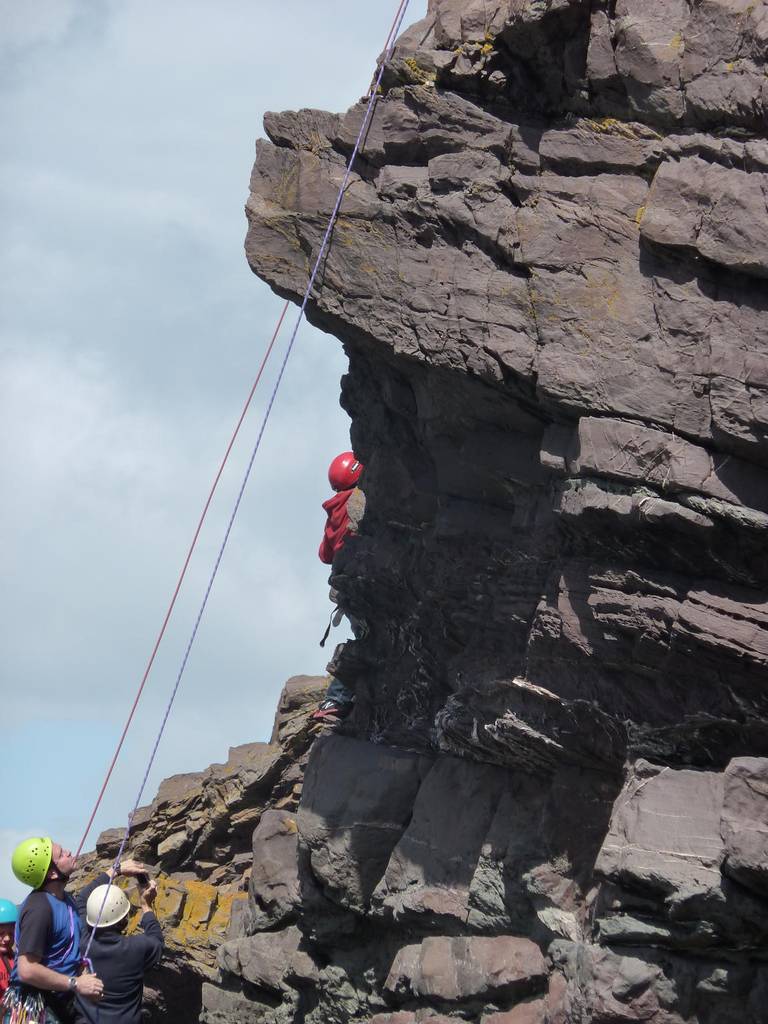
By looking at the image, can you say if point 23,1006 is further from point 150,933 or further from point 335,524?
point 335,524

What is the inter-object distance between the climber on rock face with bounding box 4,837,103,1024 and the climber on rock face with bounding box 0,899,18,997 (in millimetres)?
546

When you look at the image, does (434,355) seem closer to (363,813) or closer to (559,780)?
(559,780)

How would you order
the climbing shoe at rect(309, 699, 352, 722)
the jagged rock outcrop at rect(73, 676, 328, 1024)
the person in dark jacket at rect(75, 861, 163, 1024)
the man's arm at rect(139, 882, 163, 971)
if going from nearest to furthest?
the person in dark jacket at rect(75, 861, 163, 1024) → the man's arm at rect(139, 882, 163, 971) → the climbing shoe at rect(309, 699, 352, 722) → the jagged rock outcrop at rect(73, 676, 328, 1024)

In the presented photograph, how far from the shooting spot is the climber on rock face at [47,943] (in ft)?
39.5

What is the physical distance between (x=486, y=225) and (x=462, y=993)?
27.8ft

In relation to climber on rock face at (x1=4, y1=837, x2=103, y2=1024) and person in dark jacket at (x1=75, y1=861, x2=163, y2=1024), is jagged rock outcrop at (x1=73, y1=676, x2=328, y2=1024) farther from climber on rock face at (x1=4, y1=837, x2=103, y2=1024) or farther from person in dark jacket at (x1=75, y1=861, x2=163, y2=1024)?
climber on rock face at (x1=4, y1=837, x2=103, y2=1024)

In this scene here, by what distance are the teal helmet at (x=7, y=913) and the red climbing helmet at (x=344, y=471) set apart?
A: 8514mm

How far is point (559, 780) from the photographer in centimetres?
1471

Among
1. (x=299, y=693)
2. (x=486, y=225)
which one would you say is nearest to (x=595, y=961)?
(x=486, y=225)

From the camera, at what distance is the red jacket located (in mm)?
19750

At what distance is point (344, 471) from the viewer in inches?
782

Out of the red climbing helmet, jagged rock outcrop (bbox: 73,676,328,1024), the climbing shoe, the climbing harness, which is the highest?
the red climbing helmet

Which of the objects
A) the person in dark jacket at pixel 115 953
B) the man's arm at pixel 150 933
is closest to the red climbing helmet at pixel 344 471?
the man's arm at pixel 150 933

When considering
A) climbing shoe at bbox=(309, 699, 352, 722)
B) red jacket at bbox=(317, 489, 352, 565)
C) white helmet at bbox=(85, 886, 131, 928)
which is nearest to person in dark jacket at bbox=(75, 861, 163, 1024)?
white helmet at bbox=(85, 886, 131, 928)
